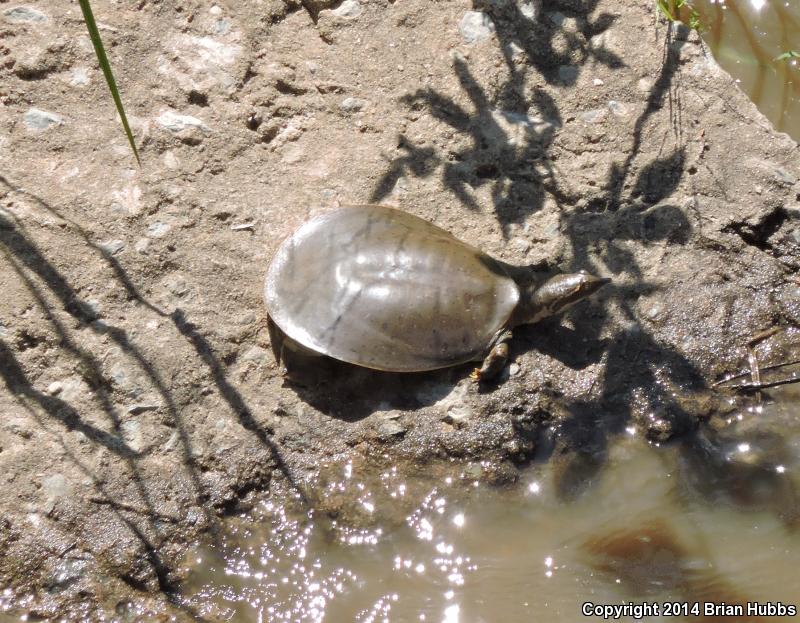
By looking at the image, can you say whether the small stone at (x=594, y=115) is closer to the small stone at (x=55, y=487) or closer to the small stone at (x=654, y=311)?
the small stone at (x=654, y=311)

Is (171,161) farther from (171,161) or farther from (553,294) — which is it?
(553,294)

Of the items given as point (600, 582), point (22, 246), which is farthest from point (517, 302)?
point (22, 246)

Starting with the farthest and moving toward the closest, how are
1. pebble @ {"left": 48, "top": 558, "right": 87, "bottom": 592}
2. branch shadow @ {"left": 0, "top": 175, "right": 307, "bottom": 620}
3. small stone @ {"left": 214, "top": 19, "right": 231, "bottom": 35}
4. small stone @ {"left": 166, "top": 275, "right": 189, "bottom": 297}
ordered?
small stone @ {"left": 214, "top": 19, "right": 231, "bottom": 35} → small stone @ {"left": 166, "top": 275, "right": 189, "bottom": 297} → branch shadow @ {"left": 0, "top": 175, "right": 307, "bottom": 620} → pebble @ {"left": 48, "top": 558, "right": 87, "bottom": 592}

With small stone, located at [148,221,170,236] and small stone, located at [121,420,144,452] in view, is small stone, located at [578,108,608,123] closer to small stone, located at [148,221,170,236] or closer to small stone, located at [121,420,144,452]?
small stone, located at [148,221,170,236]

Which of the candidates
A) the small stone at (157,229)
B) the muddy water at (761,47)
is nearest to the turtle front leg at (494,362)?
the small stone at (157,229)

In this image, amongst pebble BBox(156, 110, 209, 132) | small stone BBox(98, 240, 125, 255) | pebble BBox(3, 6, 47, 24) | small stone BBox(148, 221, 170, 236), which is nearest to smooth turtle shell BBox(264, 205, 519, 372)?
small stone BBox(148, 221, 170, 236)

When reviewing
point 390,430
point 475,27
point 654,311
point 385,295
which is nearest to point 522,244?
point 654,311
